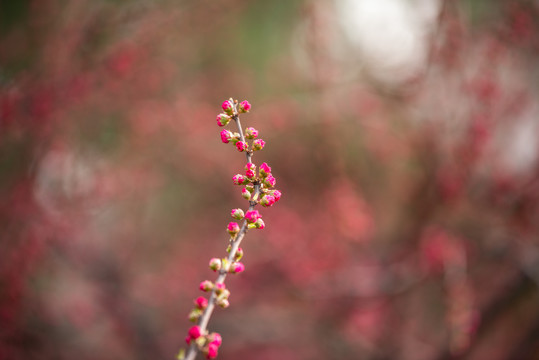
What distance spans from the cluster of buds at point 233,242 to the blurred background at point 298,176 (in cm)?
148

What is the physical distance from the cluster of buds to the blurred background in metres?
1.48

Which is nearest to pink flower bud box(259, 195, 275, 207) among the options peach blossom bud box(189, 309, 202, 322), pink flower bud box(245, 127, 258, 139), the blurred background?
pink flower bud box(245, 127, 258, 139)

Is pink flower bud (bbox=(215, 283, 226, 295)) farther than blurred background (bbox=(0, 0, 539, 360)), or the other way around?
blurred background (bbox=(0, 0, 539, 360))

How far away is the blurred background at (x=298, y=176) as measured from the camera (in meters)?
2.42

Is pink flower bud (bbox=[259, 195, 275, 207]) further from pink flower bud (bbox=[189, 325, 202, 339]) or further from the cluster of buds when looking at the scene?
pink flower bud (bbox=[189, 325, 202, 339])

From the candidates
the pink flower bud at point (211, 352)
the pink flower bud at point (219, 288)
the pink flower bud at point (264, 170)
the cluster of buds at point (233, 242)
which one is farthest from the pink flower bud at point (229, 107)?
the pink flower bud at point (211, 352)

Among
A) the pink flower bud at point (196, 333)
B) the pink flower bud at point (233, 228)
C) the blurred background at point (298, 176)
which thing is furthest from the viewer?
the blurred background at point (298, 176)

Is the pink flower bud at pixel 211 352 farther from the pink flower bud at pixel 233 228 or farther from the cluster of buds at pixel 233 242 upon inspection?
the pink flower bud at pixel 233 228

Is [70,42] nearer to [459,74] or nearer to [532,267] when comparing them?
[459,74]

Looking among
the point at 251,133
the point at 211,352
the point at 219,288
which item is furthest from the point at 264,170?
the point at 211,352

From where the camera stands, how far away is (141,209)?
429 cm

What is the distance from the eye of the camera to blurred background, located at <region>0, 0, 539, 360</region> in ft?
7.93

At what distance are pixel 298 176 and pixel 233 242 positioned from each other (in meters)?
3.44

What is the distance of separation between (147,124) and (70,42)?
2.78 ft
